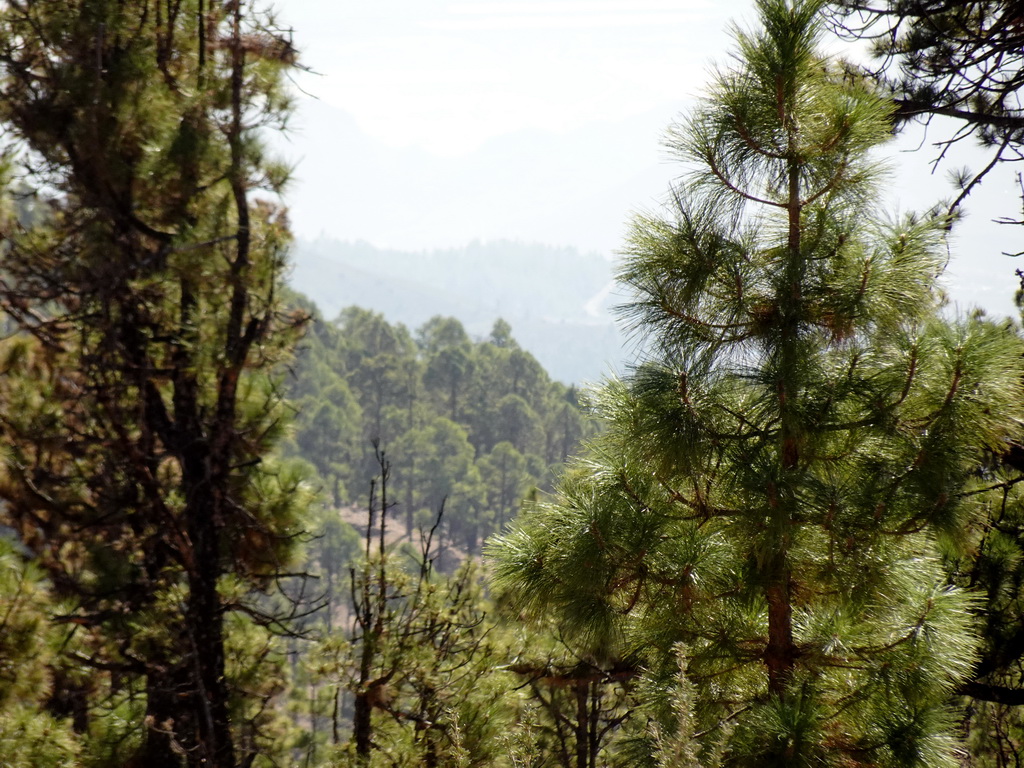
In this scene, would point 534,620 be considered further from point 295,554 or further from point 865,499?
point 295,554

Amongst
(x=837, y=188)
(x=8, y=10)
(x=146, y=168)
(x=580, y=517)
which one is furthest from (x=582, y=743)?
(x=8, y=10)

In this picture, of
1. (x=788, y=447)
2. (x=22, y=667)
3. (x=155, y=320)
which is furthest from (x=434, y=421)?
(x=788, y=447)

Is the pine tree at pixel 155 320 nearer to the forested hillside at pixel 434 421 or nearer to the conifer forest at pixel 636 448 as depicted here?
the conifer forest at pixel 636 448

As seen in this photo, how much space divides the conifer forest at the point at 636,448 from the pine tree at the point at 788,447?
11 millimetres

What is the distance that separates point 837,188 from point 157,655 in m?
4.21

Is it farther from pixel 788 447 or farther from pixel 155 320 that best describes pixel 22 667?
pixel 788 447

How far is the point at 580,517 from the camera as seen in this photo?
244 centimetres

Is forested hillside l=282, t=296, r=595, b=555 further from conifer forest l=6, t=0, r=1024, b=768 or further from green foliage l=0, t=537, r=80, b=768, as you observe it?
green foliage l=0, t=537, r=80, b=768

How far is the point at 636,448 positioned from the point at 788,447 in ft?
1.52

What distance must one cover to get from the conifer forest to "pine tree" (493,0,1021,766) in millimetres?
11

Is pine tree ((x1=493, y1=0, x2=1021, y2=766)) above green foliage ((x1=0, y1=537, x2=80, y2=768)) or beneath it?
above

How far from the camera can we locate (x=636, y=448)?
238 cm

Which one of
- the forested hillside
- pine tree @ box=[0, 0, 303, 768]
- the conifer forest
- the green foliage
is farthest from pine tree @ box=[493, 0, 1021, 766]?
the forested hillside

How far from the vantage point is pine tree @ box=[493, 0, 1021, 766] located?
6.95 ft
